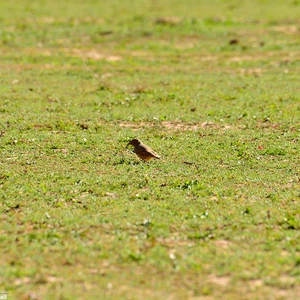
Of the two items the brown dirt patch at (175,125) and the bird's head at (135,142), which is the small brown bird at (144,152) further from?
the brown dirt patch at (175,125)

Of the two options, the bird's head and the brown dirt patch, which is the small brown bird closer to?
the bird's head

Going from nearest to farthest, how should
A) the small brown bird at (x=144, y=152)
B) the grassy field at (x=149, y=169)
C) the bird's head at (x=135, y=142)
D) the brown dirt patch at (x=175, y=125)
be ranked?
the grassy field at (x=149, y=169)
the small brown bird at (x=144, y=152)
the bird's head at (x=135, y=142)
the brown dirt patch at (x=175, y=125)

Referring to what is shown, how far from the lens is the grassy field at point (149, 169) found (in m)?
6.84

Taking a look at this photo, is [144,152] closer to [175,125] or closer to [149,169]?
[149,169]

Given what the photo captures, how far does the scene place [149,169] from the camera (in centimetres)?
1031

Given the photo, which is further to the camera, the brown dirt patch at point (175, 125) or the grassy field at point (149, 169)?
the brown dirt patch at point (175, 125)

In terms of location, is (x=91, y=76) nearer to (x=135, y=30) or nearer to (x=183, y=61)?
(x=183, y=61)

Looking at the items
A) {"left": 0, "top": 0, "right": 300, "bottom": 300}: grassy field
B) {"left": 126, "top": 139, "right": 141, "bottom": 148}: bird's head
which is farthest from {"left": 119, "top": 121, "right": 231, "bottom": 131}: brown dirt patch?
{"left": 126, "top": 139, "right": 141, "bottom": 148}: bird's head

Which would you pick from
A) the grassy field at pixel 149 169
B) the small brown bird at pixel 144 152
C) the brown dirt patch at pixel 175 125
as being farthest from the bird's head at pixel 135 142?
the brown dirt patch at pixel 175 125

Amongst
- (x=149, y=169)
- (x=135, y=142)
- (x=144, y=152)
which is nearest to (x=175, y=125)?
(x=135, y=142)

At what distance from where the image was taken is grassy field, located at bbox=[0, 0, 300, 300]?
269 inches

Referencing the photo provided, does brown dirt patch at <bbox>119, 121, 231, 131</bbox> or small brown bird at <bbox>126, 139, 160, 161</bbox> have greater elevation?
small brown bird at <bbox>126, 139, 160, 161</bbox>

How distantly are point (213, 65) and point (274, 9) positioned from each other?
37.1 ft

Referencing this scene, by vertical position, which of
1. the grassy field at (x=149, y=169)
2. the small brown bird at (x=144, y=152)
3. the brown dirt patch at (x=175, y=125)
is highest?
the small brown bird at (x=144, y=152)
